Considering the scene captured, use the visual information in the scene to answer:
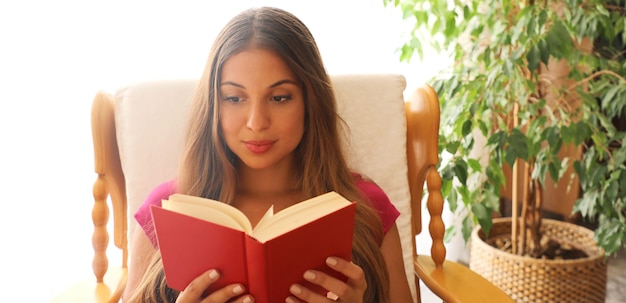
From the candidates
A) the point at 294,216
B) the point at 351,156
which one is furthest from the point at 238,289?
the point at 351,156

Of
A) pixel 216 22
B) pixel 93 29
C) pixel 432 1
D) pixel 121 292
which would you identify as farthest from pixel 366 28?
pixel 121 292

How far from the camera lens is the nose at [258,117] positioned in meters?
0.94

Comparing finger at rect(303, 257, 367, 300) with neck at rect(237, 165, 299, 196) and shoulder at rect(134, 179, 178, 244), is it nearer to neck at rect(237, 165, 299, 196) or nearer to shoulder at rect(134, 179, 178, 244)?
neck at rect(237, 165, 299, 196)

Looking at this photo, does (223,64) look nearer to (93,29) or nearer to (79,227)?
(93,29)

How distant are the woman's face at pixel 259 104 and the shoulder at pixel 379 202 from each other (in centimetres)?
26

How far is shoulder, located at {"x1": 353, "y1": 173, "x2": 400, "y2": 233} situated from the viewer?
1170mm

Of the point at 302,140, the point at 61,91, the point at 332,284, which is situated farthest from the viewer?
the point at 61,91

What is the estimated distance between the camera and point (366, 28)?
1848 millimetres

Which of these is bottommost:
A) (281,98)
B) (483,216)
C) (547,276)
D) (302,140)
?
(547,276)

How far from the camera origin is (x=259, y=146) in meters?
0.98

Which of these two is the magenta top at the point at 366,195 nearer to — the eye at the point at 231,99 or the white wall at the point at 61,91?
the eye at the point at 231,99

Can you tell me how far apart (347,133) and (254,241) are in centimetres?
69

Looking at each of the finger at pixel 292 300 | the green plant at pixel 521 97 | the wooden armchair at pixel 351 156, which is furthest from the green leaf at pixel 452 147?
the finger at pixel 292 300

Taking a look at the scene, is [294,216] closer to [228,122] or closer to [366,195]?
[228,122]
